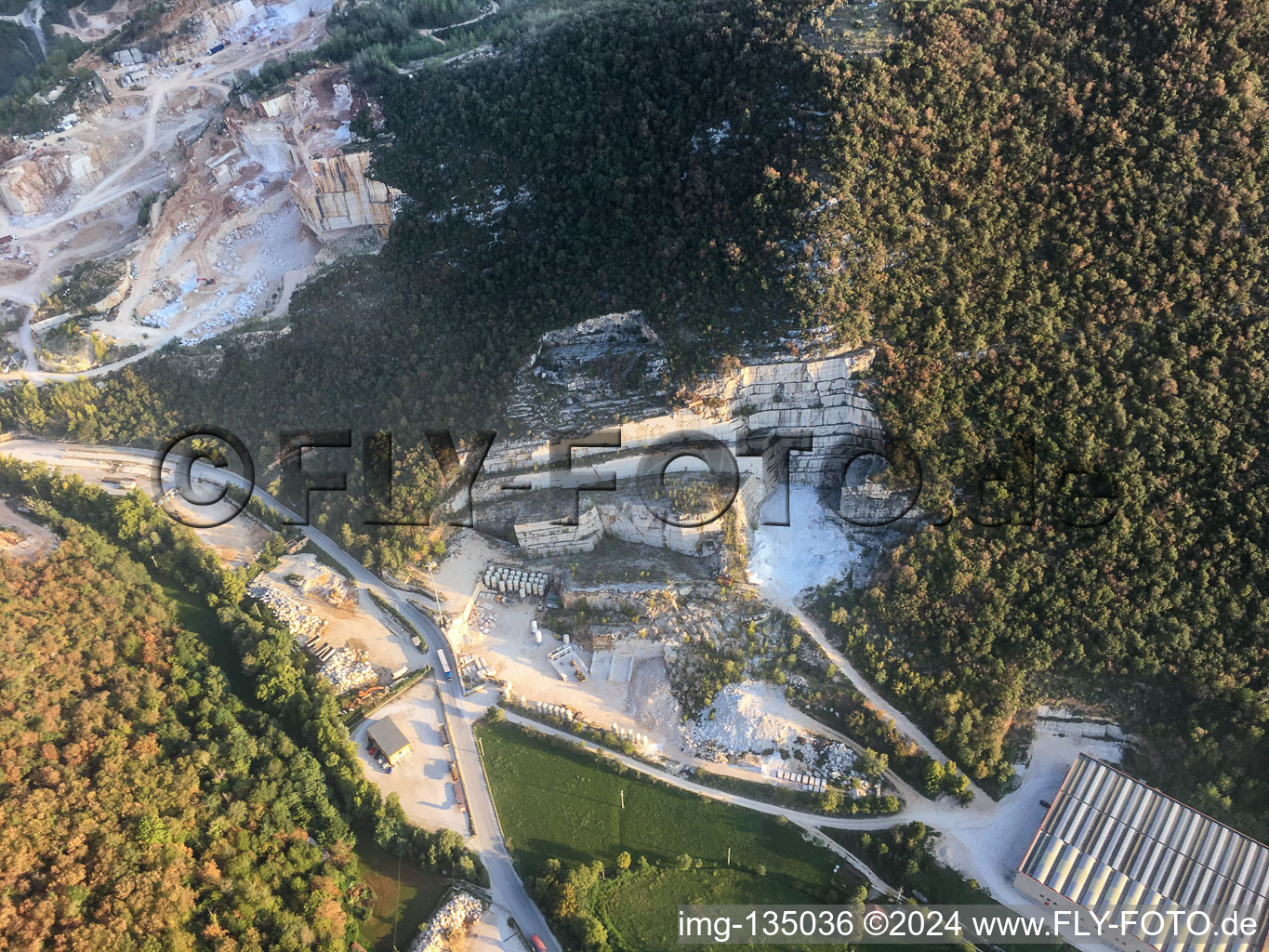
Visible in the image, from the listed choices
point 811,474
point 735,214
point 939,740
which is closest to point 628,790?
point 939,740

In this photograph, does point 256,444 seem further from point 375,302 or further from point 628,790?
point 628,790

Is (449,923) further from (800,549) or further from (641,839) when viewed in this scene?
(800,549)

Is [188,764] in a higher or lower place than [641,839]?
higher

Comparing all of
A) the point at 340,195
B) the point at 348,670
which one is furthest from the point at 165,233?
the point at 348,670

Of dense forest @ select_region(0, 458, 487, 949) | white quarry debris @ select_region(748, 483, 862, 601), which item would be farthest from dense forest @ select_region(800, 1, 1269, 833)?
dense forest @ select_region(0, 458, 487, 949)

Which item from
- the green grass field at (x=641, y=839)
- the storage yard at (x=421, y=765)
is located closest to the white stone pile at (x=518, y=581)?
the storage yard at (x=421, y=765)
